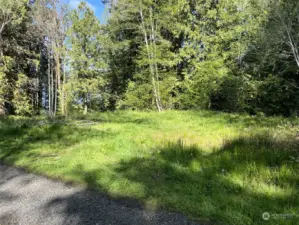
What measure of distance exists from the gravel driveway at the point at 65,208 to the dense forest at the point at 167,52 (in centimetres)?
1073

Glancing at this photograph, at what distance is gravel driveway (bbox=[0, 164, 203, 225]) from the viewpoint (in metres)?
2.50

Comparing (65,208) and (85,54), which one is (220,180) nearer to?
(65,208)

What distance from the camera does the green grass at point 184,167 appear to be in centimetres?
272

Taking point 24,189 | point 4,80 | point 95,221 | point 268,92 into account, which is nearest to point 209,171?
point 95,221

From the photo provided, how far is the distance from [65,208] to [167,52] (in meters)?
13.9

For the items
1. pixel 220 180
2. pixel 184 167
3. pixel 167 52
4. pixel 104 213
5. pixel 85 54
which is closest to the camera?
pixel 104 213

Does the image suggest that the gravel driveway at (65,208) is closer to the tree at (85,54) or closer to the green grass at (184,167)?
the green grass at (184,167)

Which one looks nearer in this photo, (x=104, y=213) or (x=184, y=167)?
(x=104, y=213)

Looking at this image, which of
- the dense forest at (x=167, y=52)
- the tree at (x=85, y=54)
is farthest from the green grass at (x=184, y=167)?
the tree at (x=85, y=54)

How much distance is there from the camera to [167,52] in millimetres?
15508

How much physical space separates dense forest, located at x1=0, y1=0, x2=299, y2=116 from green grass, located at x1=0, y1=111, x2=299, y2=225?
7.51 meters

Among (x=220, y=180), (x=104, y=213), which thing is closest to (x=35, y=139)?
(x=104, y=213)

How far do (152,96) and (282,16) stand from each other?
8402 millimetres

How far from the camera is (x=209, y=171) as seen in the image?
3723 mm
